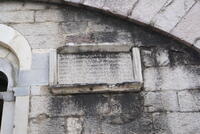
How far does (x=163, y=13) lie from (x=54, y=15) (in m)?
1.21

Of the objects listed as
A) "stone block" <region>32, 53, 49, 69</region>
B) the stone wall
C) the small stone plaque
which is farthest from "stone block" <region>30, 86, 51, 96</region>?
"stone block" <region>32, 53, 49, 69</region>

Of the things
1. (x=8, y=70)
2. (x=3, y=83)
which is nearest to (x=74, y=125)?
(x=8, y=70)

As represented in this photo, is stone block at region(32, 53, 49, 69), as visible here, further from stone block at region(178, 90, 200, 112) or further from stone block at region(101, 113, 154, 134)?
stone block at region(178, 90, 200, 112)

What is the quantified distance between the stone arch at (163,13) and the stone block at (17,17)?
18.4 inches

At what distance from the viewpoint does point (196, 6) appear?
369cm

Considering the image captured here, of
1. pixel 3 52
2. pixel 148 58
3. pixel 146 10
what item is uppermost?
pixel 146 10

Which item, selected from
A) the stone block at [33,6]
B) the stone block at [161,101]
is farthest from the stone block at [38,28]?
the stone block at [161,101]

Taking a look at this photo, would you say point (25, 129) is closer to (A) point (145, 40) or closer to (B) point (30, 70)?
(B) point (30, 70)

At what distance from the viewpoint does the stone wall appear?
10.6 ft

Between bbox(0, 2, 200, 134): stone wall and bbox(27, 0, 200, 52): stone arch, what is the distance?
0.11m

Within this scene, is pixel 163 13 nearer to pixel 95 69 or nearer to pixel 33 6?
pixel 95 69

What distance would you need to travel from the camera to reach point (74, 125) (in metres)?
3.23

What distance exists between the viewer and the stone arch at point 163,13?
3.61m

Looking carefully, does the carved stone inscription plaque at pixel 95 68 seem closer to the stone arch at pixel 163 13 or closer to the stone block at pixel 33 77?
the stone block at pixel 33 77
